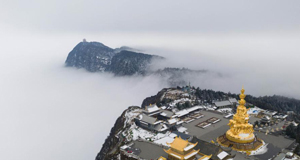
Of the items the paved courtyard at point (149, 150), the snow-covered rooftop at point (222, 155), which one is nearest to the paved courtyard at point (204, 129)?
the paved courtyard at point (149, 150)

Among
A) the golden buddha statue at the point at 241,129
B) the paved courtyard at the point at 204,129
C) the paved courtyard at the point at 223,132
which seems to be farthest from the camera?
the paved courtyard at the point at 204,129

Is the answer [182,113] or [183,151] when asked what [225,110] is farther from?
[183,151]

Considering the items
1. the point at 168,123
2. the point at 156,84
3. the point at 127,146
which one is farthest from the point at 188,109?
the point at 156,84

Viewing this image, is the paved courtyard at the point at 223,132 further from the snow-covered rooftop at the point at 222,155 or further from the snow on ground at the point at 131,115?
the snow on ground at the point at 131,115

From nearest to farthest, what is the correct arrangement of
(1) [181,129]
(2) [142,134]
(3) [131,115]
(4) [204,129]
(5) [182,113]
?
(2) [142,134] → (1) [181,129] → (4) [204,129] → (5) [182,113] → (3) [131,115]

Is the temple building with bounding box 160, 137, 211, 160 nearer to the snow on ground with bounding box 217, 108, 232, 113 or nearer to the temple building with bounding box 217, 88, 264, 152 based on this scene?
the temple building with bounding box 217, 88, 264, 152

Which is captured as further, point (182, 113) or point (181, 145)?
point (182, 113)

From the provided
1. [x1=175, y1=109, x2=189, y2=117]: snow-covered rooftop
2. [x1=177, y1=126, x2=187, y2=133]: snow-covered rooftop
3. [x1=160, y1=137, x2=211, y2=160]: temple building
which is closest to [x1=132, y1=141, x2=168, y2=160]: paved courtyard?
[x1=160, y1=137, x2=211, y2=160]: temple building

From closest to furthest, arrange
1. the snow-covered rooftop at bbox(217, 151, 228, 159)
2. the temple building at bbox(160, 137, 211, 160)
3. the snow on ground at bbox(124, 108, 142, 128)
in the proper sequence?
1. the temple building at bbox(160, 137, 211, 160)
2. the snow-covered rooftop at bbox(217, 151, 228, 159)
3. the snow on ground at bbox(124, 108, 142, 128)

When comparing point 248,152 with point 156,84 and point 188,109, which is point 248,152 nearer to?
point 188,109

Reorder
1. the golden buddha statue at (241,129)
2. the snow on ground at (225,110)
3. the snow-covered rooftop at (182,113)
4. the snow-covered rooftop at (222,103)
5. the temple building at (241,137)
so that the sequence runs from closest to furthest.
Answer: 1. the temple building at (241,137)
2. the golden buddha statue at (241,129)
3. the snow-covered rooftop at (182,113)
4. the snow on ground at (225,110)
5. the snow-covered rooftop at (222,103)

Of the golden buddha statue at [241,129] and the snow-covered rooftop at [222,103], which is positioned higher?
the golden buddha statue at [241,129]

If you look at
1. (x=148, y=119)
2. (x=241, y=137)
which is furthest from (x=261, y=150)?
(x=148, y=119)
